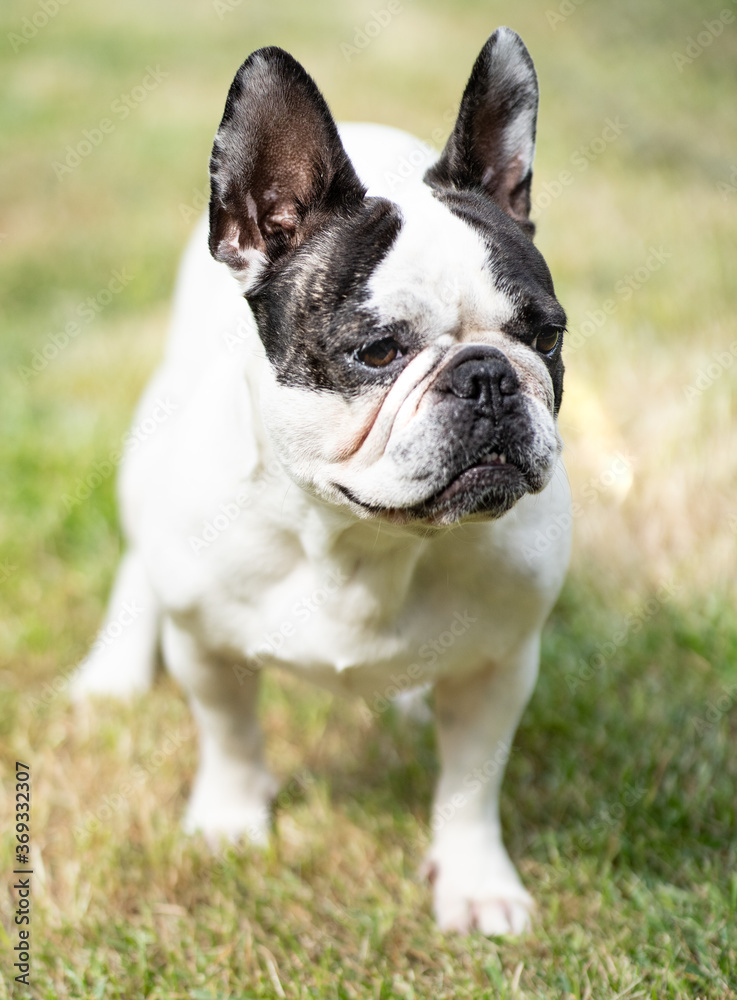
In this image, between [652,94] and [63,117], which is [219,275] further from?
[63,117]

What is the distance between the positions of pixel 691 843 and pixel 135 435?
6.98ft

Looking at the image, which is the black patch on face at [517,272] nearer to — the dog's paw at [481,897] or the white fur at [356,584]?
the white fur at [356,584]

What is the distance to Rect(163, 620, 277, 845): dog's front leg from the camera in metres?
2.73

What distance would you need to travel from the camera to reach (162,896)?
2715 millimetres

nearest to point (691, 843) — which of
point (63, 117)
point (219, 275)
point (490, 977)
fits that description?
point (490, 977)
